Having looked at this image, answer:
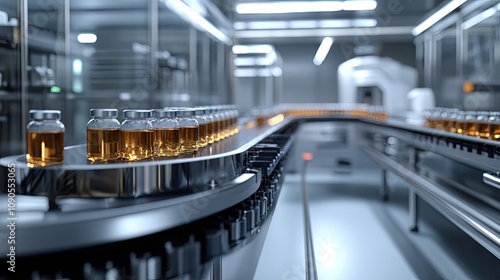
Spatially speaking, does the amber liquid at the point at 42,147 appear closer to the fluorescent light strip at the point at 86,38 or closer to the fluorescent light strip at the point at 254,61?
the fluorescent light strip at the point at 86,38

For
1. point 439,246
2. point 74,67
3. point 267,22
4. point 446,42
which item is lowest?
point 439,246

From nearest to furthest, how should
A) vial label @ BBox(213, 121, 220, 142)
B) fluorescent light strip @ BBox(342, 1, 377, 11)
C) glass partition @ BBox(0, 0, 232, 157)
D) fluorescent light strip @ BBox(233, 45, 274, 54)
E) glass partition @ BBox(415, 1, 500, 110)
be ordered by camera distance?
vial label @ BBox(213, 121, 220, 142) < glass partition @ BBox(0, 0, 232, 157) < glass partition @ BBox(415, 1, 500, 110) < fluorescent light strip @ BBox(342, 1, 377, 11) < fluorescent light strip @ BBox(233, 45, 274, 54)

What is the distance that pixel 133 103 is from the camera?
14.5ft

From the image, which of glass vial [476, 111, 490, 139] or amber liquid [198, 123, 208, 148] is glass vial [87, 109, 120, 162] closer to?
amber liquid [198, 123, 208, 148]

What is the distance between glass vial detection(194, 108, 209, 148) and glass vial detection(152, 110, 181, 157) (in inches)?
9.1

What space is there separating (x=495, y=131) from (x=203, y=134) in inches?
49.1

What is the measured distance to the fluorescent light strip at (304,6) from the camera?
5.46 metres

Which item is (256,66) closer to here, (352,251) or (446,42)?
(446,42)

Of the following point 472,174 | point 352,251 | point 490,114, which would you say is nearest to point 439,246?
point 352,251

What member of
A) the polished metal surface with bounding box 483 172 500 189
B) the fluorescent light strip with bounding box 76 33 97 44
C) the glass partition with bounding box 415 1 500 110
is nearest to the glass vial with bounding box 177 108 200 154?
the polished metal surface with bounding box 483 172 500 189

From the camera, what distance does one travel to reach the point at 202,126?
1439 millimetres

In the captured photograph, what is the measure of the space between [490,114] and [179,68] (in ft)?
10.8

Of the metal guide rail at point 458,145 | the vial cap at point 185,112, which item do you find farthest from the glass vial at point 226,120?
the metal guide rail at point 458,145

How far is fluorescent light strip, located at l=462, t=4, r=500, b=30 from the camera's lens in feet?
14.0
